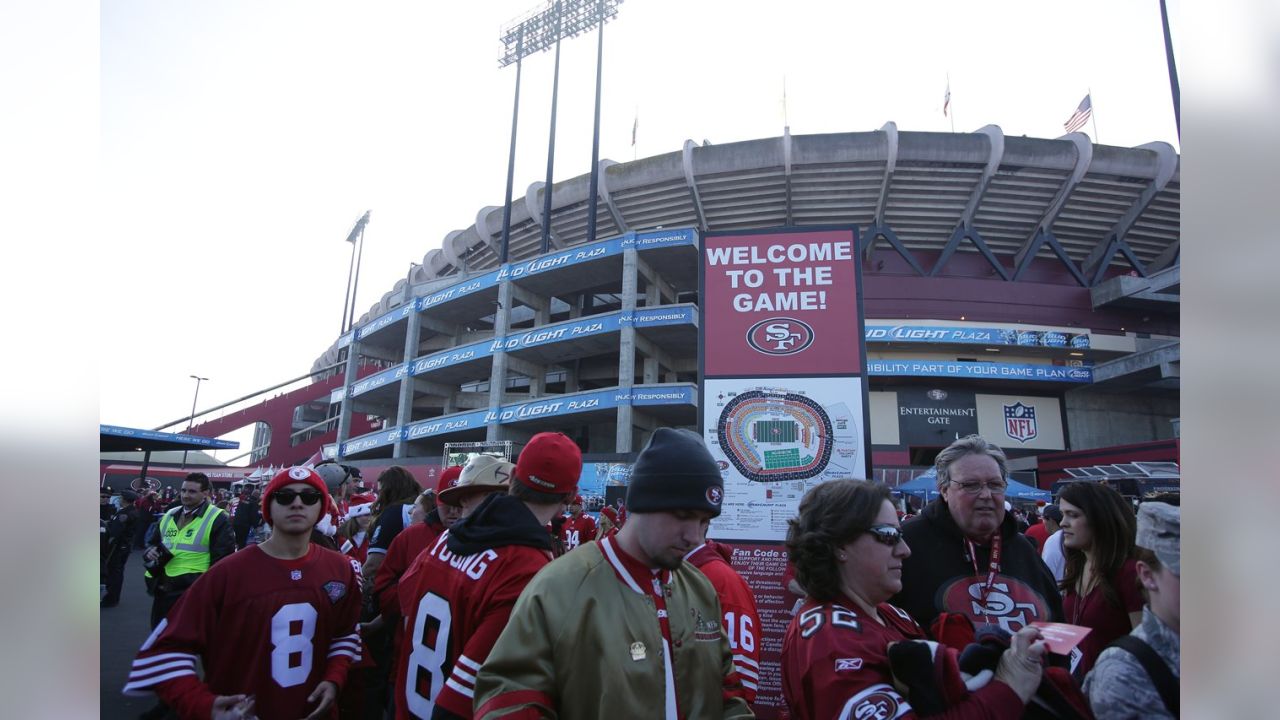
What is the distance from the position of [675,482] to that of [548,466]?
95 cm

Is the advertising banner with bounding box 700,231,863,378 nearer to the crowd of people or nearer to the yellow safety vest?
the crowd of people

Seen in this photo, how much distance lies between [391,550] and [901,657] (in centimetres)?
366

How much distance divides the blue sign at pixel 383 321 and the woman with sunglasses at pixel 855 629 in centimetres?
3587

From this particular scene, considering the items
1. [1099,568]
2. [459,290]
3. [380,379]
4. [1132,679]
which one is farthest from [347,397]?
[1132,679]

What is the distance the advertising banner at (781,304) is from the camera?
4.88m

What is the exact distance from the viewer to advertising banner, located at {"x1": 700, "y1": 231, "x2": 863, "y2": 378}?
4883 millimetres

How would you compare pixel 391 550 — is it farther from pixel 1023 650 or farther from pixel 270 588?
pixel 1023 650

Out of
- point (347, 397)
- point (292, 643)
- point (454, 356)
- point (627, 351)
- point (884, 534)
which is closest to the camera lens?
point (884, 534)

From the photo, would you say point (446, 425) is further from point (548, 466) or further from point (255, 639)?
point (548, 466)

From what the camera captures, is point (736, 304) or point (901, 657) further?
point (736, 304)

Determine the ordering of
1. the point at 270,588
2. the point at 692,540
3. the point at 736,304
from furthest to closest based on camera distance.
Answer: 1. the point at 736,304
2. the point at 270,588
3. the point at 692,540

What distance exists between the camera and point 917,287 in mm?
31969

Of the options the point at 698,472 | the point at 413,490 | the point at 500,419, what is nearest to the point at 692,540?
the point at 698,472
